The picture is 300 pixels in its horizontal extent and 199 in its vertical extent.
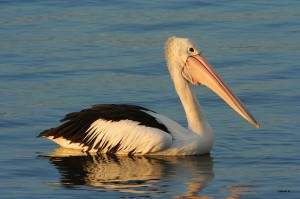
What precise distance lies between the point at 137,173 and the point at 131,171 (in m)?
0.10

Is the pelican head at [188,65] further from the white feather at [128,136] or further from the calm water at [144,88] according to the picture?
the white feather at [128,136]

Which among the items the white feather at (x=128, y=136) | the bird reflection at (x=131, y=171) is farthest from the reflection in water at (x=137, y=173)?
the white feather at (x=128, y=136)

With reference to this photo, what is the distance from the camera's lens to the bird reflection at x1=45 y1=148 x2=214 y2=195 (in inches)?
388

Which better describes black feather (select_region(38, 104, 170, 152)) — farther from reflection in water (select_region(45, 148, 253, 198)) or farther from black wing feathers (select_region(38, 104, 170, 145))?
reflection in water (select_region(45, 148, 253, 198))

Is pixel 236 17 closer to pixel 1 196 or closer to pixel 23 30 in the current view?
pixel 23 30

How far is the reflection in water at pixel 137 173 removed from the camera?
9.74 metres

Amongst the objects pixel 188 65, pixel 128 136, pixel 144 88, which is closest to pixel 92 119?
pixel 128 136

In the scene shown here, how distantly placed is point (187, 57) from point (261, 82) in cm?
231

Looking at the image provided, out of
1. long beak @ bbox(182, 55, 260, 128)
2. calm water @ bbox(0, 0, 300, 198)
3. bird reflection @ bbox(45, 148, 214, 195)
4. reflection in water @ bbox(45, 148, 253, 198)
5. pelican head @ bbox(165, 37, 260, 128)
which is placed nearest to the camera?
reflection in water @ bbox(45, 148, 253, 198)

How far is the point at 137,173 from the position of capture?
10398 mm

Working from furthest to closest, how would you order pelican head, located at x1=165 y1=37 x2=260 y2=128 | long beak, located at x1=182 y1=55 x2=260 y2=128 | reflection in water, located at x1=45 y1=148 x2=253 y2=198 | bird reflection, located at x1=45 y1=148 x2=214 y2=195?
pelican head, located at x1=165 y1=37 x2=260 y2=128, long beak, located at x1=182 y1=55 x2=260 y2=128, bird reflection, located at x1=45 y1=148 x2=214 y2=195, reflection in water, located at x1=45 y1=148 x2=253 y2=198

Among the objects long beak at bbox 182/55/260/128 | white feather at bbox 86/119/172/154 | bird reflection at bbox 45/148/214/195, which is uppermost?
long beak at bbox 182/55/260/128

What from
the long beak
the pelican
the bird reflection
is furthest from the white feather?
the long beak

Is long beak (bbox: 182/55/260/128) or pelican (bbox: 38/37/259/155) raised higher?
long beak (bbox: 182/55/260/128)
